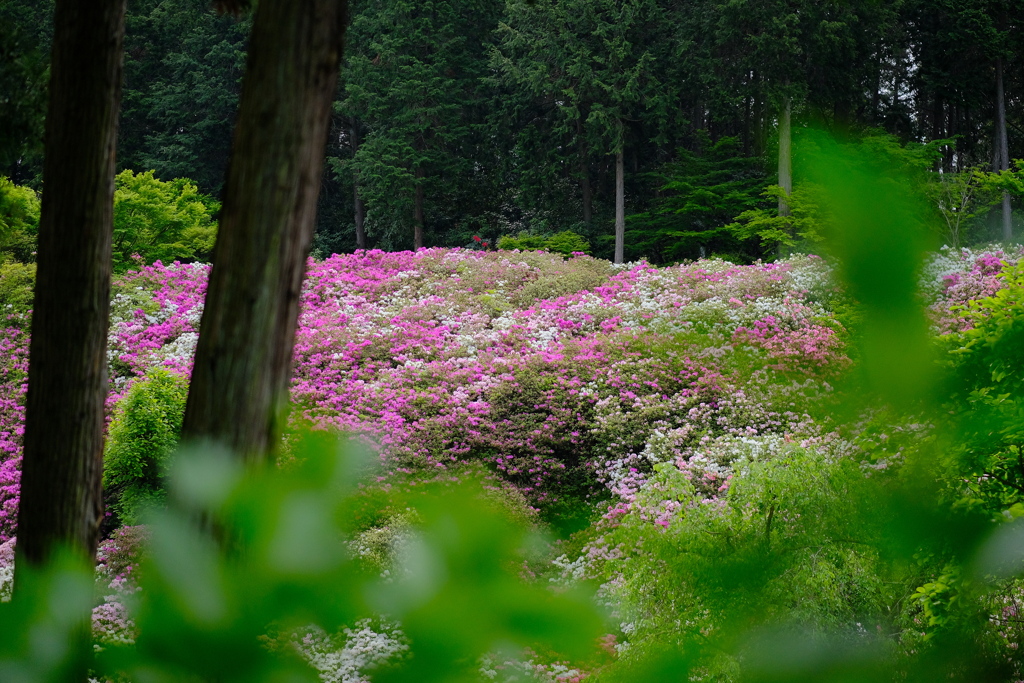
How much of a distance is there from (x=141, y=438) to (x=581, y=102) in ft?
56.7

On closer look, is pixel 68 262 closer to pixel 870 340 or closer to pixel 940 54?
pixel 870 340

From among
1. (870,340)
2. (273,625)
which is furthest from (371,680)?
(870,340)

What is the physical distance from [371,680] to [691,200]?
20277 millimetres

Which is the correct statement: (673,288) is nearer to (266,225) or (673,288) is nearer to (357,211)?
(266,225)

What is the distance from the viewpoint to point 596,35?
20.2m

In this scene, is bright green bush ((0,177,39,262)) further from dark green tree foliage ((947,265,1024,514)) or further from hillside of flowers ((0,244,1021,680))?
dark green tree foliage ((947,265,1024,514))

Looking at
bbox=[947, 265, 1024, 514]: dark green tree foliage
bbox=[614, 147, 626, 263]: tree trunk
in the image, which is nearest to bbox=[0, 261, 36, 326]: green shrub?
bbox=[947, 265, 1024, 514]: dark green tree foliage

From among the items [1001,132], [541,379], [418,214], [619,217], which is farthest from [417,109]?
[1001,132]

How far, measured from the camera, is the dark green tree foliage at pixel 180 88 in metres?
24.4

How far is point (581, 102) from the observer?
21500 millimetres

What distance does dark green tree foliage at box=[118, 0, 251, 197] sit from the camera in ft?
80.0

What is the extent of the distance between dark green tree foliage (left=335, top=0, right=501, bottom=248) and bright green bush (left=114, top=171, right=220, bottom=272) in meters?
5.95

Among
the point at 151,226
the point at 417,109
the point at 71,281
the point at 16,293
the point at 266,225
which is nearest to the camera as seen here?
the point at 266,225

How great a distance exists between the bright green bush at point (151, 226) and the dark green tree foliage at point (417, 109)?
5.95 meters
